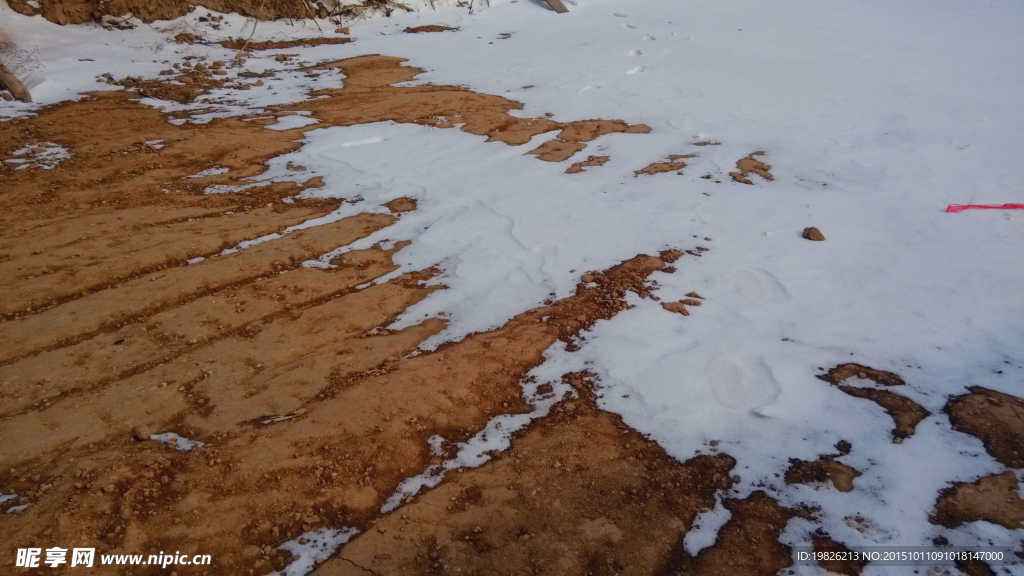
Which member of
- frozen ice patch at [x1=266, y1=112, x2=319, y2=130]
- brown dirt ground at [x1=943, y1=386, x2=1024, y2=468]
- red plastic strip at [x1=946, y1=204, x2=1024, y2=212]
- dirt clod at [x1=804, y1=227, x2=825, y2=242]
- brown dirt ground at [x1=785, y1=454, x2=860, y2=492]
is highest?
frozen ice patch at [x1=266, y1=112, x2=319, y2=130]

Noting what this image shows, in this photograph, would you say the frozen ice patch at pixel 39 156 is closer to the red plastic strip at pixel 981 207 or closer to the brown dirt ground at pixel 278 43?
the brown dirt ground at pixel 278 43

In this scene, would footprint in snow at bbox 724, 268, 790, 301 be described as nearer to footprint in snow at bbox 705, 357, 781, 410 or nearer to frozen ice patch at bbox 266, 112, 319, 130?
footprint in snow at bbox 705, 357, 781, 410

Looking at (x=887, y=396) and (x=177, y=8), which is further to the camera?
(x=177, y=8)

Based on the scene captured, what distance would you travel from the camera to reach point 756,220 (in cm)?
424

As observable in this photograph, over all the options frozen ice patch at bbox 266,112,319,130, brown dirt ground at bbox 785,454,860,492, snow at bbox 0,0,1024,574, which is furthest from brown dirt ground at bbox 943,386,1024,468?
frozen ice patch at bbox 266,112,319,130

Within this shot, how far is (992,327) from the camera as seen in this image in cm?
311

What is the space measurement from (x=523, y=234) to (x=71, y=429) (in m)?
2.90

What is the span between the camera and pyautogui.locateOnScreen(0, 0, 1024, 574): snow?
2592mm

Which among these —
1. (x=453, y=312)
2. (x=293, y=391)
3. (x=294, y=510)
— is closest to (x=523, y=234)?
(x=453, y=312)

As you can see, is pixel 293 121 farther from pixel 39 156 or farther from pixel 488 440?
pixel 488 440

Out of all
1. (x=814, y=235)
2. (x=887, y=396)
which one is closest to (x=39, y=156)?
(x=814, y=235)

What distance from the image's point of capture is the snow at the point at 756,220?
2.59 metres

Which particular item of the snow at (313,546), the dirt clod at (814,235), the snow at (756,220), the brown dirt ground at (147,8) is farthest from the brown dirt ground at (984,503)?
the brown dirt ground at (147,8)

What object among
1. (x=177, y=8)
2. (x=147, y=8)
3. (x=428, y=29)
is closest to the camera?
(x=147, y=8)
